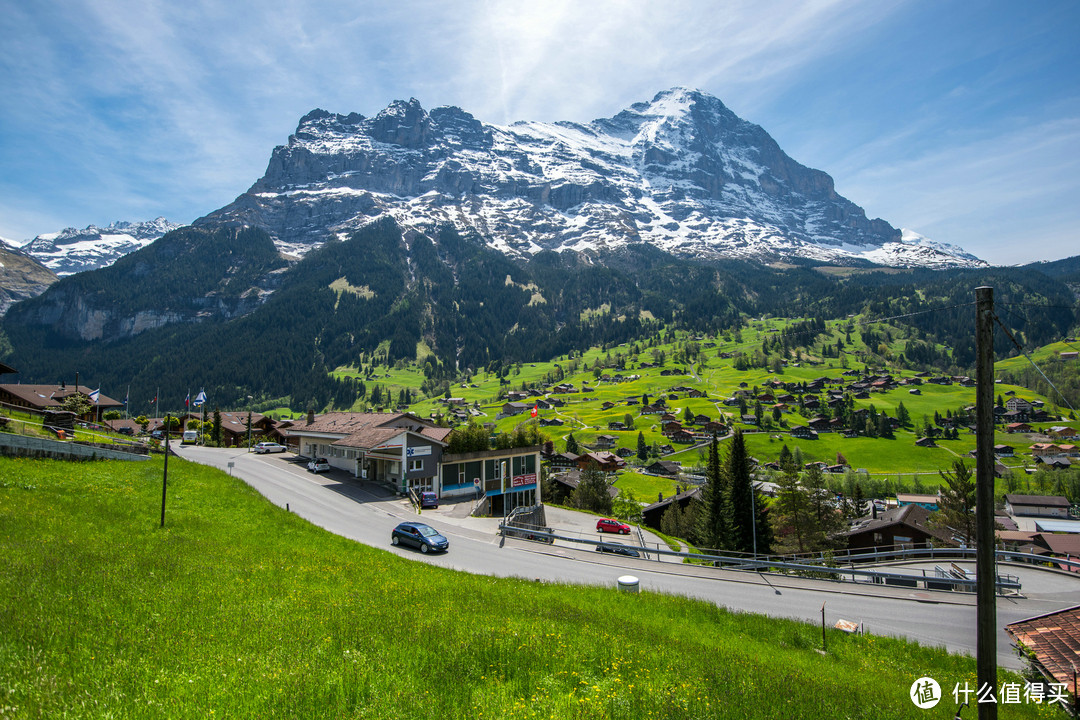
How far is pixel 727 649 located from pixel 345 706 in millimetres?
11656

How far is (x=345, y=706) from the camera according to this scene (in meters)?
7.67

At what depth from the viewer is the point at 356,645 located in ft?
34.2

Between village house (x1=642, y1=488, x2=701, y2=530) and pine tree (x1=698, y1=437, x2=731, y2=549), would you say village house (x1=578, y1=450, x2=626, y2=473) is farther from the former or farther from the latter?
pine tree (x1=698, y1=437, x2=731, y2=549)

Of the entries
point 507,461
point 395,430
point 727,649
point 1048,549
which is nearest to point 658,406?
point 1048,549

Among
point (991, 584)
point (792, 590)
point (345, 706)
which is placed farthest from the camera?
point (792, 590)

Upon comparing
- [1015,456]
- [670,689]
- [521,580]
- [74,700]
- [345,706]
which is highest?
[74,700]

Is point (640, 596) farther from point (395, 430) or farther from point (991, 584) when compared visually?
point (395, 430)

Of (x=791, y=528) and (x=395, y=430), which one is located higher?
(x=395, y=430)

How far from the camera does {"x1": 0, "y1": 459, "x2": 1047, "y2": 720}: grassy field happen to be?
7.83m

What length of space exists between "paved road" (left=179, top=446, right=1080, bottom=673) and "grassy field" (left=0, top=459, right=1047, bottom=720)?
3.49 metres

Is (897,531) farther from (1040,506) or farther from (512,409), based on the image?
(512,409)

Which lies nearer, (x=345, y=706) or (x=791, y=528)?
(x=345, y=706)

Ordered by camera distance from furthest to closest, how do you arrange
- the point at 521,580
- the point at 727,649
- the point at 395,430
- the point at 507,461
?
the point at 507,461 < the point at 395,430 < the point at 521,580 < the point at 727,649

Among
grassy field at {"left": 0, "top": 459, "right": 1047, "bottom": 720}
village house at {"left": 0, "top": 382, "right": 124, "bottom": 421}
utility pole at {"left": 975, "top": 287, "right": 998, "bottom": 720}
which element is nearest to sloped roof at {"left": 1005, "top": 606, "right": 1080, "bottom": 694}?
grassy field at {"left": 0, "top": 459, "right": 1047, "bottom": 720}
